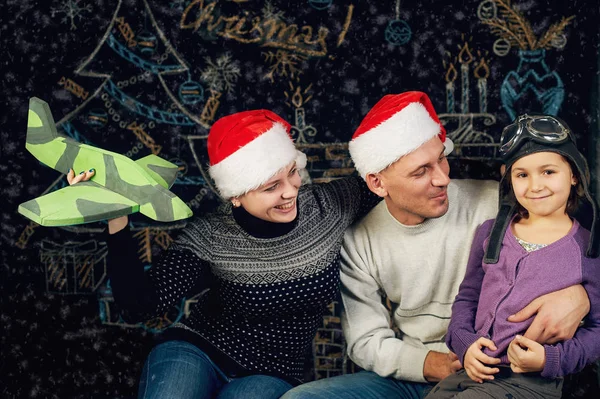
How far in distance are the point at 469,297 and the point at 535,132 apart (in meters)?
0.53

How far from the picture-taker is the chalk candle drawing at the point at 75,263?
2.78 m

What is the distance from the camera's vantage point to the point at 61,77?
266cm

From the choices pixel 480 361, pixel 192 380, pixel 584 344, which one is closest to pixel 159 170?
pixel 192 380

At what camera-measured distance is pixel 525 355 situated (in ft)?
5.47

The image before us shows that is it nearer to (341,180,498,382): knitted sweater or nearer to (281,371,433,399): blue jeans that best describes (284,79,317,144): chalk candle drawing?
(341,180,498,382): knitted sweater

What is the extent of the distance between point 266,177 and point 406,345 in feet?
2.41

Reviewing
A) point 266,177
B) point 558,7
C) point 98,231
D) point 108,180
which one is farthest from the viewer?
point 98,231

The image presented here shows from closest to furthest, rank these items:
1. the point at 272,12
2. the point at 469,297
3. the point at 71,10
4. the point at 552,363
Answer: the point at 552,363
the point at 469,297
the point at 272,12
the point at 71,10

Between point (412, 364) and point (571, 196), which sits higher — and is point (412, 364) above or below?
below

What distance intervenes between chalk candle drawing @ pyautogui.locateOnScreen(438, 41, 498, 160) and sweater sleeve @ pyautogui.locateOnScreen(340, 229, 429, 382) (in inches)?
23.5

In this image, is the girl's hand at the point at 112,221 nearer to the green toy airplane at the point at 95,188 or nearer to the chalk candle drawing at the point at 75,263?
the green toy airplane at the point at 95,188

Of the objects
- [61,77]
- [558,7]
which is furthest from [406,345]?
[61,77]

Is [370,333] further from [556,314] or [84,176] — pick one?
[84,176]

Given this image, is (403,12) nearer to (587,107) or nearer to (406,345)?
(587,107)
